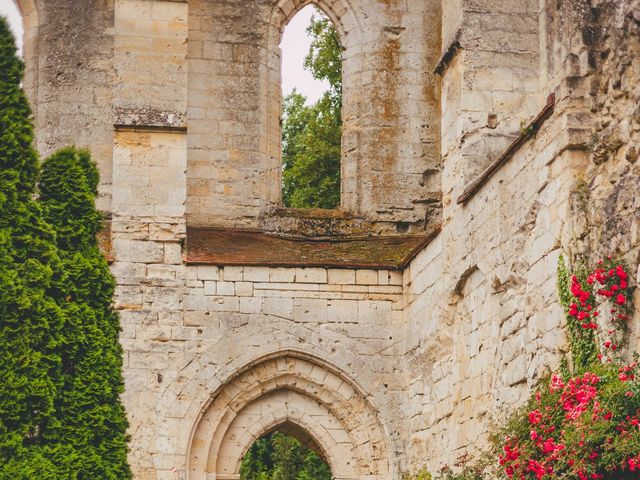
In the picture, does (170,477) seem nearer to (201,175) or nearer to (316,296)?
(316,296)

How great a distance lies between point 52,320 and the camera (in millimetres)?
11641

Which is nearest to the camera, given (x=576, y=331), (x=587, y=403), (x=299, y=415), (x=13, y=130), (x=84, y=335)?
(x=587, y=403)

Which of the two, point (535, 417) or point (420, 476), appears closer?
point (535, 417)

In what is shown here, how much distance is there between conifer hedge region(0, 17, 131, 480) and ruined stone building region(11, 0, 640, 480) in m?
3.06

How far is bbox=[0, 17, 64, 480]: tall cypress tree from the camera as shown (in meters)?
11.2

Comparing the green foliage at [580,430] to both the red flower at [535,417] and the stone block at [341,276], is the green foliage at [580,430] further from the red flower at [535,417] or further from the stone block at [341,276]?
the stone block at [341,276]

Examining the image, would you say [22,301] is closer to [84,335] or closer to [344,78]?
[84,335]

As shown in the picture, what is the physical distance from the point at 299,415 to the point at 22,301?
520 centimetres

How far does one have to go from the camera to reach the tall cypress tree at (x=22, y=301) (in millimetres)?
11203

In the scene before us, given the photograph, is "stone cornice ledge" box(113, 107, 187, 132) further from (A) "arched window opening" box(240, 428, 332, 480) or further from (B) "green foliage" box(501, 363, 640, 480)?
(A) "arched window opening" box(240, 428, 332, 480)

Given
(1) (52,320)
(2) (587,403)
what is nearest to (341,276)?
(1) (52,320)

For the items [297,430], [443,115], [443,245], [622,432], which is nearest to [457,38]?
[443,115]

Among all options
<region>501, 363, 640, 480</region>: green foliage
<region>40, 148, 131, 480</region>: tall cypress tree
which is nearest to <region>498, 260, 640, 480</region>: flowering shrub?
<region>501, 363, 640, 480</region>: green foliage

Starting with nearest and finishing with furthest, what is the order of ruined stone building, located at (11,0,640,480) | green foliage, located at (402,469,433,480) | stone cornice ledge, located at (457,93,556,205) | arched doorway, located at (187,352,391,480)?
stone cornice ledge, located at (457,93,556,205) < ruined stone building, located at (11,0,640,480) < green foliage, located at (402,469,433,480) < arched doorway, located at (187,352,391,480)
